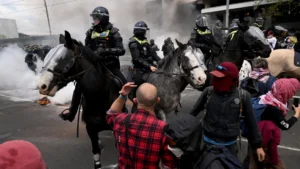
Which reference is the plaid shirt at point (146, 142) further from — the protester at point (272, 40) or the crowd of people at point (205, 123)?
the protester at point (272, 40)

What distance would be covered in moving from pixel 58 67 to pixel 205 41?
420 cm

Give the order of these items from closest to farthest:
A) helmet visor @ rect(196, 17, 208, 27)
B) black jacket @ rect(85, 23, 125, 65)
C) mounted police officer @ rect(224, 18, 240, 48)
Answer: black jacket @ rect(85, 23, 125, 65)
mounted police officer @ rect(224, 18, 240, 48)
helmet visor @ rect(196, 17, 208, 27)

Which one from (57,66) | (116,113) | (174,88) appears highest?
(57,66)

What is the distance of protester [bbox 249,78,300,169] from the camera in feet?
9.58

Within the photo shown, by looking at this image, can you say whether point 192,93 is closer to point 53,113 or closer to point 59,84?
point 53,113

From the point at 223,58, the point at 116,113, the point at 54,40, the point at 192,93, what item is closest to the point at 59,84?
the point at 116,113

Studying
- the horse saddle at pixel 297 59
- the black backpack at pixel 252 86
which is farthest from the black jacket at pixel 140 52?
the horse saddle at pixel 297 59

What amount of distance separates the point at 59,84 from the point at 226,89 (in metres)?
2.24

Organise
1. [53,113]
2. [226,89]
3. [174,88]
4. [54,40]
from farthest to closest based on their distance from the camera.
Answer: [54,40]
[53,113]
[174,88]
[226,89]

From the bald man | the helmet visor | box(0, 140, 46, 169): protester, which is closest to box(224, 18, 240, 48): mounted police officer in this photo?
the helmet visor

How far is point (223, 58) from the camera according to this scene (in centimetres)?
566

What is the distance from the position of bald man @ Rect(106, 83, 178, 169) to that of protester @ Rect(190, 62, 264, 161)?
846 mm

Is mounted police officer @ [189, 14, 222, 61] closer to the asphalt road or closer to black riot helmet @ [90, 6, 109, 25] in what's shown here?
the asphalt road

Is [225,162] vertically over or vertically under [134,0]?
under
